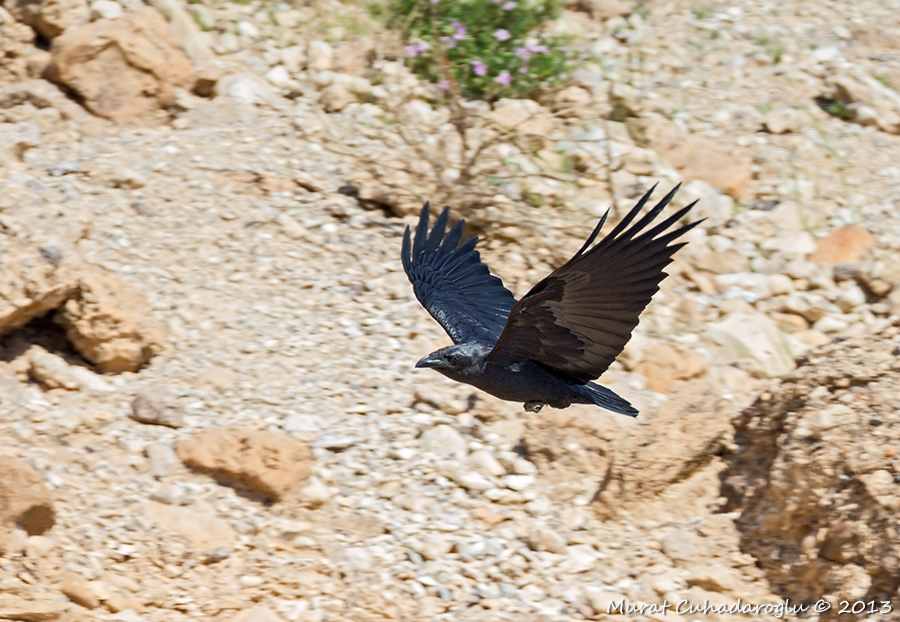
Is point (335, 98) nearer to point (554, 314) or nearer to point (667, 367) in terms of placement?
point (667, 367)

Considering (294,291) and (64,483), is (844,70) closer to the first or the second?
(294,291)

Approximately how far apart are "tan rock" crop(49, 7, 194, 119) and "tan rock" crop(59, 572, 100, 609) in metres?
3.64

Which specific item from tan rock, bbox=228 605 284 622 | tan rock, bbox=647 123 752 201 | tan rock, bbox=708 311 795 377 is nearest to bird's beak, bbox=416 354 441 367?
tan rock, bbox=228 605 284 622

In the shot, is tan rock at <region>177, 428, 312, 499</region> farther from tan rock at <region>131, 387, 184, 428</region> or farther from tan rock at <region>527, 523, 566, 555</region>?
tan rock at <region>527, 523, 566, 555</region>

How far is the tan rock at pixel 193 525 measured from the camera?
5129 millimetres

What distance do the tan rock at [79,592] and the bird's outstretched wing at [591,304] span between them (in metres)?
1.96

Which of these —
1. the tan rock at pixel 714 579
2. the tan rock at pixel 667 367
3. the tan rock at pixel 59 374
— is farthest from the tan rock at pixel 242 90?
the tan rock at pixel 714 579

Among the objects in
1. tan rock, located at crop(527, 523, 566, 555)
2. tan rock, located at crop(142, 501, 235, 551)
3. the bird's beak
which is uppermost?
the bird's beak

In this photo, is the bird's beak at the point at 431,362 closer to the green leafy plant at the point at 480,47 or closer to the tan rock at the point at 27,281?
the tan rock at the point at 27,281

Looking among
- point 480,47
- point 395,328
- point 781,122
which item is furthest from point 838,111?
point 395,328

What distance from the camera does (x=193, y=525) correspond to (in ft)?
17.0

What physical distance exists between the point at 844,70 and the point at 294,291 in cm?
479

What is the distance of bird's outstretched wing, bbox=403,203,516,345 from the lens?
5.30 m

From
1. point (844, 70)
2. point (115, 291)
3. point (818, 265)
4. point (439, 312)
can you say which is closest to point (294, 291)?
point (115, 291)
